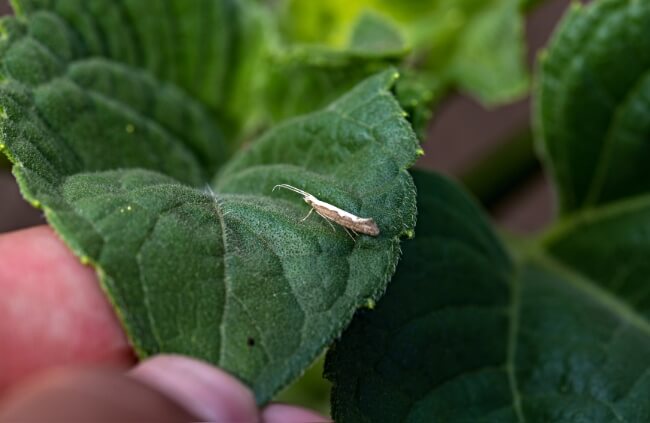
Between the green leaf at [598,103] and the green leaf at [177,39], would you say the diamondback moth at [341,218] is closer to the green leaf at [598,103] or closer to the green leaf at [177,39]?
the green leaf at [177,39]

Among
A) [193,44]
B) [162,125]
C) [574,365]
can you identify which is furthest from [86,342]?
[193,44]

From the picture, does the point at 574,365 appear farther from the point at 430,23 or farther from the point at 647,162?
the point at 430,23

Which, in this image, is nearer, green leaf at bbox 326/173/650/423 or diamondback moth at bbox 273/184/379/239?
diamondback moth at bbox 273/184/379/239

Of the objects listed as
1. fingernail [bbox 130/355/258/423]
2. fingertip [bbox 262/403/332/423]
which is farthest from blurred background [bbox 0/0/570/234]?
fingernail [bbox 130/355/258/423]

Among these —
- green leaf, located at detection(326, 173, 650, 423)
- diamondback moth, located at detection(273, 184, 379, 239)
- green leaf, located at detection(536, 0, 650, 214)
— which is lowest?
green leaf, located at detection(326, 173, 650, 423)

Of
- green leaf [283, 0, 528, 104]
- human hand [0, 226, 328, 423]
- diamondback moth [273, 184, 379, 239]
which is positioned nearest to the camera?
human hand [0, 226, 328, 423]

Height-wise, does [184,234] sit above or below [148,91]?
above

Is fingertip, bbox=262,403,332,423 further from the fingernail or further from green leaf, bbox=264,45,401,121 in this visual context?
green leaf, bbox=264,45,401,121
